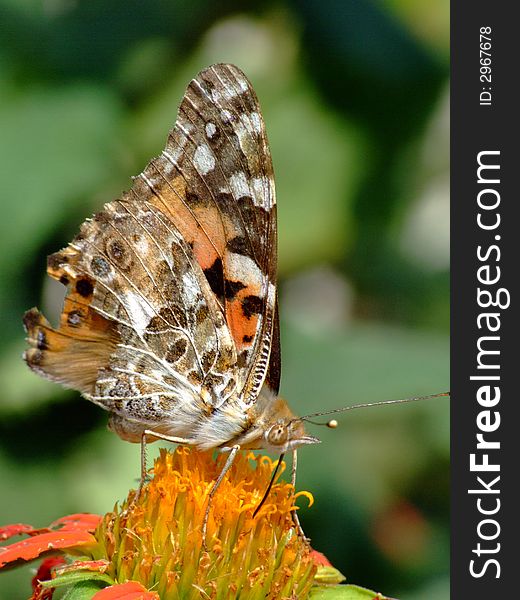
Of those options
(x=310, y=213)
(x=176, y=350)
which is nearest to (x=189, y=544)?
(x=176, y=350)

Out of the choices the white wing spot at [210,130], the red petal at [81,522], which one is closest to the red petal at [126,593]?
the red petal at [81,522]

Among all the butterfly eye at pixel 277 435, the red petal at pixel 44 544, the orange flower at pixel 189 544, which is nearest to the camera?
the orange flower at pixel 189 544

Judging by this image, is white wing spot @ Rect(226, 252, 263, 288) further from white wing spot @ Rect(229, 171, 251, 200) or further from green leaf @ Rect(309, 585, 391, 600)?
green leaf @ Rect(309, 585, 391, 600)

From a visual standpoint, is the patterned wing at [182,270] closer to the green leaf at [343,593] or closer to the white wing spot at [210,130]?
the white wing spot at [210,130]

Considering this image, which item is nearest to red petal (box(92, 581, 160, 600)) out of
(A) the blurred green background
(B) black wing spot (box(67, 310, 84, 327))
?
(B) black wing spot (box(67, 310, 84, 327))

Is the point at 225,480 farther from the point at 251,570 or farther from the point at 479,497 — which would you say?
the point at 479,497

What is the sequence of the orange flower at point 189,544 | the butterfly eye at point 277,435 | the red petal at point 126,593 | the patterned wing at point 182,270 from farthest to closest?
the patterned wing at point 182,270 < the butterfly eye at point 277,435 < the orange flower at point 189,544 < the red petal at point 126,593
